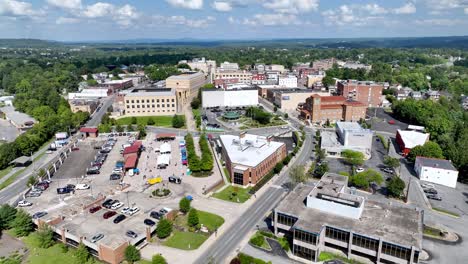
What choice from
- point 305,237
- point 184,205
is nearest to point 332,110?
point 184,205

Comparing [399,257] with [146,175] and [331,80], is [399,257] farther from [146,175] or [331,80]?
[331,80]

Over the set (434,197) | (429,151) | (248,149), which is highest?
(248,149)

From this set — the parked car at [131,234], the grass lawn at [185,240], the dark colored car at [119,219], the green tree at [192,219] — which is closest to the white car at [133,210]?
the dark colored car at [119,219]

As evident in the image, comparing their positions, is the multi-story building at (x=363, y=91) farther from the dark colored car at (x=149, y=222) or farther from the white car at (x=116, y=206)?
the dark colored car at (x=149, y=222)

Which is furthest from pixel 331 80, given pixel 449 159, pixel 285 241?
pixel 285 241

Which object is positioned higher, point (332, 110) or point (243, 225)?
point (332, 110)

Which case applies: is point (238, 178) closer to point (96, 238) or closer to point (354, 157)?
point (96, 238)

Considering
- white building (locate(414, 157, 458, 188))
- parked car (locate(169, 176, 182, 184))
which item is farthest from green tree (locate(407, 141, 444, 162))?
parked car (locate(169, 176, 182, 184))
